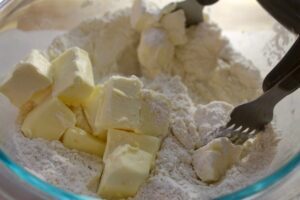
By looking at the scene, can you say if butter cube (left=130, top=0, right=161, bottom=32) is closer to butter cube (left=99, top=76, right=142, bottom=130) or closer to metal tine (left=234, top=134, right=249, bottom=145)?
butter cube (left=99, top=76, right=142, bottom=130)

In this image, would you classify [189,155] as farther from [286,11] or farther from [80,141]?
[286,11]

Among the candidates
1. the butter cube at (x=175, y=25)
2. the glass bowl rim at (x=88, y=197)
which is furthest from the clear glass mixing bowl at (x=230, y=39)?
the butter cube at (x=175, y=25)

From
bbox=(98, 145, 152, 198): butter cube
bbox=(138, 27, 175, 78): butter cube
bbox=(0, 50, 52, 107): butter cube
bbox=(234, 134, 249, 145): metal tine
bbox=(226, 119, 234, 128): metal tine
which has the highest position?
bbox=(0, 50, 52, 107): butter cube

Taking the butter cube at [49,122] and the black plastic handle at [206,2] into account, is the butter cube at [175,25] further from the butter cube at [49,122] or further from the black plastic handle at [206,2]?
the butter cube at [49,122]

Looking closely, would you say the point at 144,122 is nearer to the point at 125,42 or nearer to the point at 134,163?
the point at 134,163

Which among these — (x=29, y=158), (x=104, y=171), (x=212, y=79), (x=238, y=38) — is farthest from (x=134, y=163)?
(x=238, y=38)

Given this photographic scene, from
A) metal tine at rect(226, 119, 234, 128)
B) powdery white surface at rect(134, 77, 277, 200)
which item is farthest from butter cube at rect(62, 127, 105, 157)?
metal tine at rect(226, 119, 234, 128)
